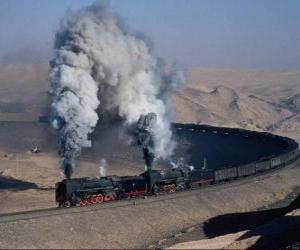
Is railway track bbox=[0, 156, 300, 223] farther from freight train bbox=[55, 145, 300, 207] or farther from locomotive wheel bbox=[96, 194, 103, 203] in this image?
locomotive wheel bbox=[96, 194, 103, 203]

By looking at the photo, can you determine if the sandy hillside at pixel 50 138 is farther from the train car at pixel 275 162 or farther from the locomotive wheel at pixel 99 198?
the train car at pixel 275 162

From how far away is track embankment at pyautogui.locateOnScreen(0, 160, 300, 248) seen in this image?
42.9 m

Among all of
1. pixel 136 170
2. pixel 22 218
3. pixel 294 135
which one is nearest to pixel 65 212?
pixel 22 218

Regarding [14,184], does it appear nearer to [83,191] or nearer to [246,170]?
[83,191]

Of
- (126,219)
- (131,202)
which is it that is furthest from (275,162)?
(126,219)

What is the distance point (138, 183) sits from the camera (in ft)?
185

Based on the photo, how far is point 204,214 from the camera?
55.8 meters

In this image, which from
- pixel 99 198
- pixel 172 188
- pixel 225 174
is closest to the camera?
pixel 99 198

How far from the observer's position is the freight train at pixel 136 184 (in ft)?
167

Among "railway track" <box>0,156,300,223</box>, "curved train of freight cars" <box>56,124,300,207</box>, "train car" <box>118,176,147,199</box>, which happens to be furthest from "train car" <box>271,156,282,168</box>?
"train car" <box>118,176,147,199</box>

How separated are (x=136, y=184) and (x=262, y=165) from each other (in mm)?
26477

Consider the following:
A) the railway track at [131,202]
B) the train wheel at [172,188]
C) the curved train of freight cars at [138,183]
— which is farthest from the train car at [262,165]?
the train wheel at [172,188]

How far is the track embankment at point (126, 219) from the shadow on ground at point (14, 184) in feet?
71.1

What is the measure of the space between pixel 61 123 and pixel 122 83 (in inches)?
350
